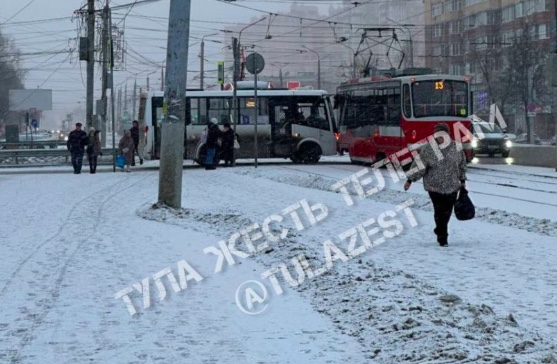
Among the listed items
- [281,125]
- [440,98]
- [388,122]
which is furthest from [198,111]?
[440,98]

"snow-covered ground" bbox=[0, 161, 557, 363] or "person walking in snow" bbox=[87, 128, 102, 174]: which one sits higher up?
"person walking in snow" bbox=[87, 128, 102, 174]

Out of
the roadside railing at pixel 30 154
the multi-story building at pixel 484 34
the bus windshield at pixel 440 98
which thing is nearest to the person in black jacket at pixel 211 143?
the bus windshield at pixel 440 98

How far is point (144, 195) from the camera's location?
20547 mm

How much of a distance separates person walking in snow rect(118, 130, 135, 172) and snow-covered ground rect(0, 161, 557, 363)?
1408cm

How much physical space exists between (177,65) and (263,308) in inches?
342

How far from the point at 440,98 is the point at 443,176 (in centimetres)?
Result: 1683

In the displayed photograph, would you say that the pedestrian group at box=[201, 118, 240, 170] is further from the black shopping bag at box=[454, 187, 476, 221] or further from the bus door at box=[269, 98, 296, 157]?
the black shopping bag at box=[454, 187, 476, 221]

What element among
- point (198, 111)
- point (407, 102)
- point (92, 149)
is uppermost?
point (198, 111)

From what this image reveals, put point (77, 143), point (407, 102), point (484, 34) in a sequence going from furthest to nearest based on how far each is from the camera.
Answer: point (484, 34) < point (77, 143) < point (407, 102)

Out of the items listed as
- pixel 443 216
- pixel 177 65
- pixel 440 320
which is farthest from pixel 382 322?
pixel 177 65

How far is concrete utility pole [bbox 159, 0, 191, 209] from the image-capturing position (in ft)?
52.7

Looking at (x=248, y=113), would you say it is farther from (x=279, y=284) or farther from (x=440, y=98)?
(x=279, y=284)

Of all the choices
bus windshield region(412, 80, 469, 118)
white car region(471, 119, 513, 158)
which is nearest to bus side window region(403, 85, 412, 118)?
bus windshield region(412, 80, 469, 118)

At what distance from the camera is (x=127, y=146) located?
32062 mm
